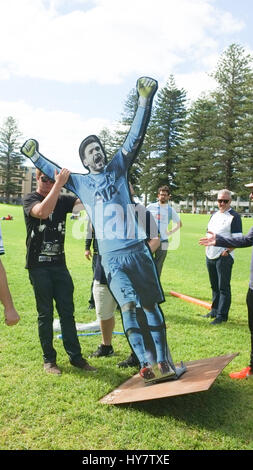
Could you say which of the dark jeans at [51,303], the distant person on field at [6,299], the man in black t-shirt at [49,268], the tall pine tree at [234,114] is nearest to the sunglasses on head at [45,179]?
the man in black t-shirt at [49,268]

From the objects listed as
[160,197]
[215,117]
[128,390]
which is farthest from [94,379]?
[215,117]

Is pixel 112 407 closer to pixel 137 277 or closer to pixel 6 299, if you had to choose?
pixel 137 277

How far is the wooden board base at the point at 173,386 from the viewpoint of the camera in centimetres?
337

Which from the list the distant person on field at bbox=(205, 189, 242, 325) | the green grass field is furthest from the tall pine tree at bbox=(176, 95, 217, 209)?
the green grass field

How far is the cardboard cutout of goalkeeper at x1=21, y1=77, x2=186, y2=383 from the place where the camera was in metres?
3.83

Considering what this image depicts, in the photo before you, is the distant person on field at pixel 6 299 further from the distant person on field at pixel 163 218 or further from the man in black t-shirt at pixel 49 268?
the distant person on field at pixel 163 218

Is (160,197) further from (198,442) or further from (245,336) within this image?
(198,442)

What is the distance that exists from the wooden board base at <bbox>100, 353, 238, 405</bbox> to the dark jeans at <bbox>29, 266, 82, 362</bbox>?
2.81ft

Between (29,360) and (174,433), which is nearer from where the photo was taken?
(174,433)

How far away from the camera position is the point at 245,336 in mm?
5777

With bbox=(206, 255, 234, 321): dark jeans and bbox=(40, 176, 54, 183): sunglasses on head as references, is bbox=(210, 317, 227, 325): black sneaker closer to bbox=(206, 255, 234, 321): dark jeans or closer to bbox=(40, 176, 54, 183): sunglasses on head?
bbox=(206, 255, 234, 321): dark jeans

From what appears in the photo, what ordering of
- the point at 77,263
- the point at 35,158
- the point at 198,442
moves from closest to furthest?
the point at 198,442, the point at 35,158, the point at 77,263

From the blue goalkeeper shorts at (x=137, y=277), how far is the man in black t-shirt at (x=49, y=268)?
Answer: 83 centimetres
